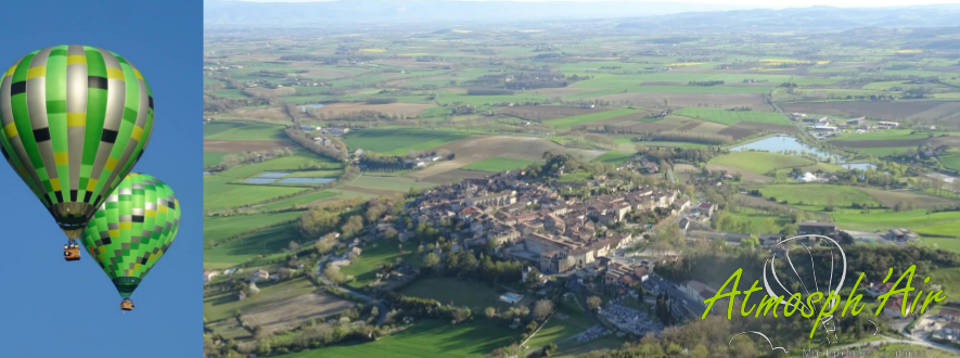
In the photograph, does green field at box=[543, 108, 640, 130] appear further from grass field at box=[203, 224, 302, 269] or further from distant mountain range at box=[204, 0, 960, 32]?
distant mountain range at box=[204, 0, 960, 32]

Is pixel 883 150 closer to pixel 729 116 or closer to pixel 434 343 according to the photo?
pixel 729 116

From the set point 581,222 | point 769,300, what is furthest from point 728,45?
point 769,300

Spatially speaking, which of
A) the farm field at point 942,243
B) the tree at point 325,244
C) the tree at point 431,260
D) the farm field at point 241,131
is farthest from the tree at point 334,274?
the farm field at point 241,131

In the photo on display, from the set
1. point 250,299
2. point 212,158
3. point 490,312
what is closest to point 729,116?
point 212,158

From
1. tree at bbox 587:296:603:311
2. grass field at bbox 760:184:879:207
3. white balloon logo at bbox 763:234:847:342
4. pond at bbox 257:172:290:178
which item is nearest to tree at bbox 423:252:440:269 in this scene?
tree at bbox 587:296:603:311

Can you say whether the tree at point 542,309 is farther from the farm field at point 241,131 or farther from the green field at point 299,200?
the farm field at point 241,131
